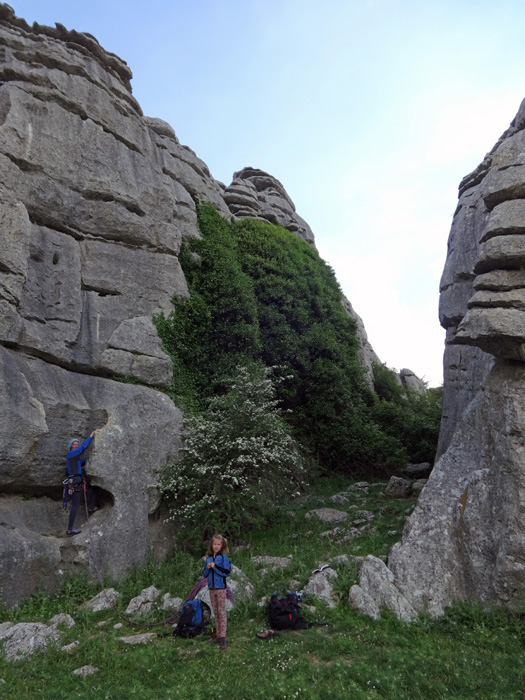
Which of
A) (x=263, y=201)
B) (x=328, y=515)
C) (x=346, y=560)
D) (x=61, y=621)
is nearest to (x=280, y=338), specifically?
(x=328, y=515)

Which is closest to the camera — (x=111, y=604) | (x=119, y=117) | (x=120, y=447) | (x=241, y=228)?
(x=111, y=604)

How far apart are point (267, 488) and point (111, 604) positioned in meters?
5.53

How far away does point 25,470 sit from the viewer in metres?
11.4

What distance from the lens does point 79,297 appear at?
1490 centimetres

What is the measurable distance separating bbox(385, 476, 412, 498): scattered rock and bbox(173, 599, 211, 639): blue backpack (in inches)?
403

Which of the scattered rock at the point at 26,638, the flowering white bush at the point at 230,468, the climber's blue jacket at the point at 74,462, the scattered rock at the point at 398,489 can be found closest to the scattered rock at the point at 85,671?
the scattered rock at the point at 26,638

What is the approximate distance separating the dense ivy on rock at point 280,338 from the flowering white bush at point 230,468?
7.29 ft

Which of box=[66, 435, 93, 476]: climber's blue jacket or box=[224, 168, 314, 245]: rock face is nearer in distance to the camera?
box=[66, 435, 93, 476]: climber's blue jacket

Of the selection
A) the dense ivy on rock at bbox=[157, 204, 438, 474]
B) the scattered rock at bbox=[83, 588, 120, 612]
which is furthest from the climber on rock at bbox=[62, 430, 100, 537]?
the dense ivy on rock at bbox=[157, 204, 438, 474]

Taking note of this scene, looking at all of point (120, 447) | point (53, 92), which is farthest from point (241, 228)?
point (120, 447)

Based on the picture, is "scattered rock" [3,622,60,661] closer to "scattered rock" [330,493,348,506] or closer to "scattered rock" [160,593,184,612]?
"scattered rock" [160,593,184,612]

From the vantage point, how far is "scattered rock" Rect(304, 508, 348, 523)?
14.3 m

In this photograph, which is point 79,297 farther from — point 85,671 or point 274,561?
point 85,671

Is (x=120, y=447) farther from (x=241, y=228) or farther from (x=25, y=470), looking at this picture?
(x=241, y=228)
